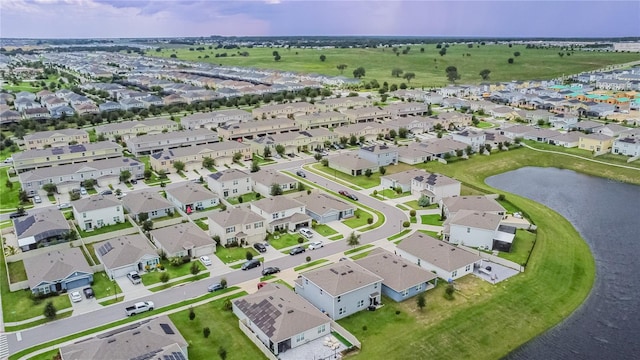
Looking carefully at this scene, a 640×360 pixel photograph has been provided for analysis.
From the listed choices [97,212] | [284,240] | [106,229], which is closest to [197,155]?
[97,212]

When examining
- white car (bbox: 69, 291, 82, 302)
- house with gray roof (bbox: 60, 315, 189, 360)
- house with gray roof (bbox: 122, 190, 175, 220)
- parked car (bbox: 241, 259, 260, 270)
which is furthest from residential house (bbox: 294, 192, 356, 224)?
white car (bbox: 69, 291, 82, 302)

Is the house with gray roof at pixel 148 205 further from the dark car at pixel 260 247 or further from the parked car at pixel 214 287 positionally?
the parked car at pixel 214 287

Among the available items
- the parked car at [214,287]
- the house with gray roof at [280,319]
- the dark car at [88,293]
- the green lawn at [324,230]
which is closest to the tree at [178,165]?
the green lawn at [324,230]

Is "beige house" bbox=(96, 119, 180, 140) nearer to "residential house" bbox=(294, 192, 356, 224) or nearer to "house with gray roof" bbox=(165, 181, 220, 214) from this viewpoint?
"house with gray roof" bbox=(165, 181, 220, 214)

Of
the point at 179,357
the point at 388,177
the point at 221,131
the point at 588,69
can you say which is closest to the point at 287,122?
the point at 221,131

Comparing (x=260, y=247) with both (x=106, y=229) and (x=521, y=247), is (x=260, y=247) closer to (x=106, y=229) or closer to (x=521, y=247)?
(x=106, y=229)

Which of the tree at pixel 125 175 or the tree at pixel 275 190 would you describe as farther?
the tree at pixel 125 175
